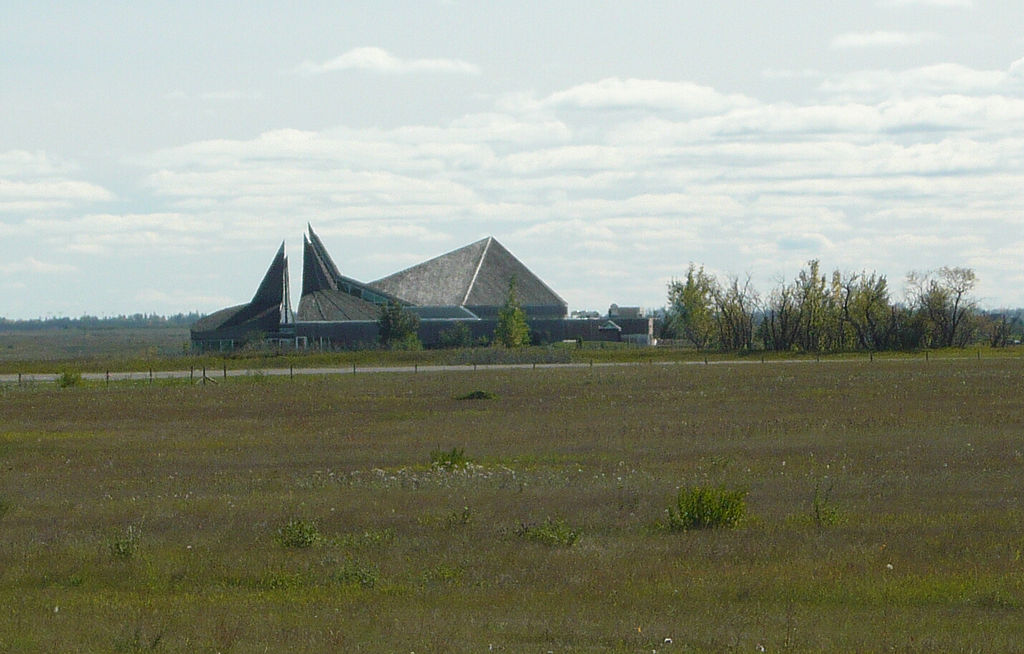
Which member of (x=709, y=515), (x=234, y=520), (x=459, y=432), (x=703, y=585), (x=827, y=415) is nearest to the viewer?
(x=703, y=585)

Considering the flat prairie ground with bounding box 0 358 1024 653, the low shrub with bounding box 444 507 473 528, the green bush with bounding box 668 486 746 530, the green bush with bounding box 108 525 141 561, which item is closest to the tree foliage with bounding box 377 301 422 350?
the flat prairie ground with bounding box 0 358 1024 653

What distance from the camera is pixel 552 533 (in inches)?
607

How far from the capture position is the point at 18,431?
3803cm

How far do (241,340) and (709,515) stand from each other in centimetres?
12517

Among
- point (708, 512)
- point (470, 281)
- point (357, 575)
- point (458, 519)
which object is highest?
point (470, 281)

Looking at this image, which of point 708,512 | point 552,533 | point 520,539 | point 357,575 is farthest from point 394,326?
point 357,575

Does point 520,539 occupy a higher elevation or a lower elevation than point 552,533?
lower

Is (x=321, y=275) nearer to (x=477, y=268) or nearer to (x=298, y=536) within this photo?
(x=477, y=268)

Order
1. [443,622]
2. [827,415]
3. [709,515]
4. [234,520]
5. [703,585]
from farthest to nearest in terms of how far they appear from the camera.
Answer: [827,415] < [234,520] < [709,515] < [703,585] < [443,622]

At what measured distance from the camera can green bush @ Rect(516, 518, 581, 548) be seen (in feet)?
49.6

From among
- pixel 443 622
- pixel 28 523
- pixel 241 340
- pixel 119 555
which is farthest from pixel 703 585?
pixel 241 340

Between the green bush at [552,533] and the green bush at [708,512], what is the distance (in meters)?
1.53

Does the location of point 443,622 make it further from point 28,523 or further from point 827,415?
point 827,415

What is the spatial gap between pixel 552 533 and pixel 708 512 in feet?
7.95
